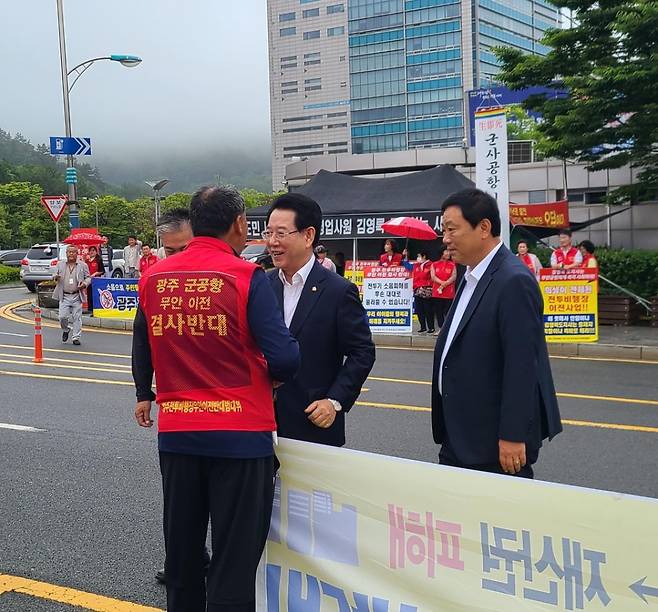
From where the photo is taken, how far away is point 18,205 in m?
62.1

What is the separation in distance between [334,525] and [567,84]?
1382 centimetres

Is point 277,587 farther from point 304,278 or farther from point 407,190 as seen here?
point 407,190

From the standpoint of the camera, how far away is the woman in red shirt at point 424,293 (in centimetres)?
1399

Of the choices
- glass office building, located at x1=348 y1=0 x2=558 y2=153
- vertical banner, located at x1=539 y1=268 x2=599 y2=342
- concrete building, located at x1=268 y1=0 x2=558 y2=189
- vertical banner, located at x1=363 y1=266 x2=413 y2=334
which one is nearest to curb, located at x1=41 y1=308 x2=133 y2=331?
vertical banner, located at x1=363 y1=266 x2=413 y2=334

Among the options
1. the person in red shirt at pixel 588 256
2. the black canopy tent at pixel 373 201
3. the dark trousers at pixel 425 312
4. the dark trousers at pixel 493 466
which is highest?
the black canopy tent at pixel 373 201

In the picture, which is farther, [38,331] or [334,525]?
[38,331]

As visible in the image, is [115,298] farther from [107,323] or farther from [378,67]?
[378,67]

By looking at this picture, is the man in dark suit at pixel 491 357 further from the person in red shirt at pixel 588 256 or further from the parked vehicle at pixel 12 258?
the parked vehicle at pixel 12 258

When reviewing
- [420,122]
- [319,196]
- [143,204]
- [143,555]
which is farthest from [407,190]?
[420,122]

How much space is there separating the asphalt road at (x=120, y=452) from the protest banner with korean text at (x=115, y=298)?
571cm

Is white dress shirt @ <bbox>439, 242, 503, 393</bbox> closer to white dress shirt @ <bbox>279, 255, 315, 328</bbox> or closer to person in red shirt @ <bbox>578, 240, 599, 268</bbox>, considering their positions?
white dress shirt @ <bbox>279, 255, 315, 328</bbox>

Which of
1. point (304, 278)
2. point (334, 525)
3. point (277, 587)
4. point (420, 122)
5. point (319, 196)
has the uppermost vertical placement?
point (420, 122)

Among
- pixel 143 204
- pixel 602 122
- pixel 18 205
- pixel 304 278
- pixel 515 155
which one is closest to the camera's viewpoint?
pixel 304 278

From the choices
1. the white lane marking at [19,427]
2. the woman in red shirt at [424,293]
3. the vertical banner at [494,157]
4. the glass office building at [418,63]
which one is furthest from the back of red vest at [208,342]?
the glass office building at [418,63]
